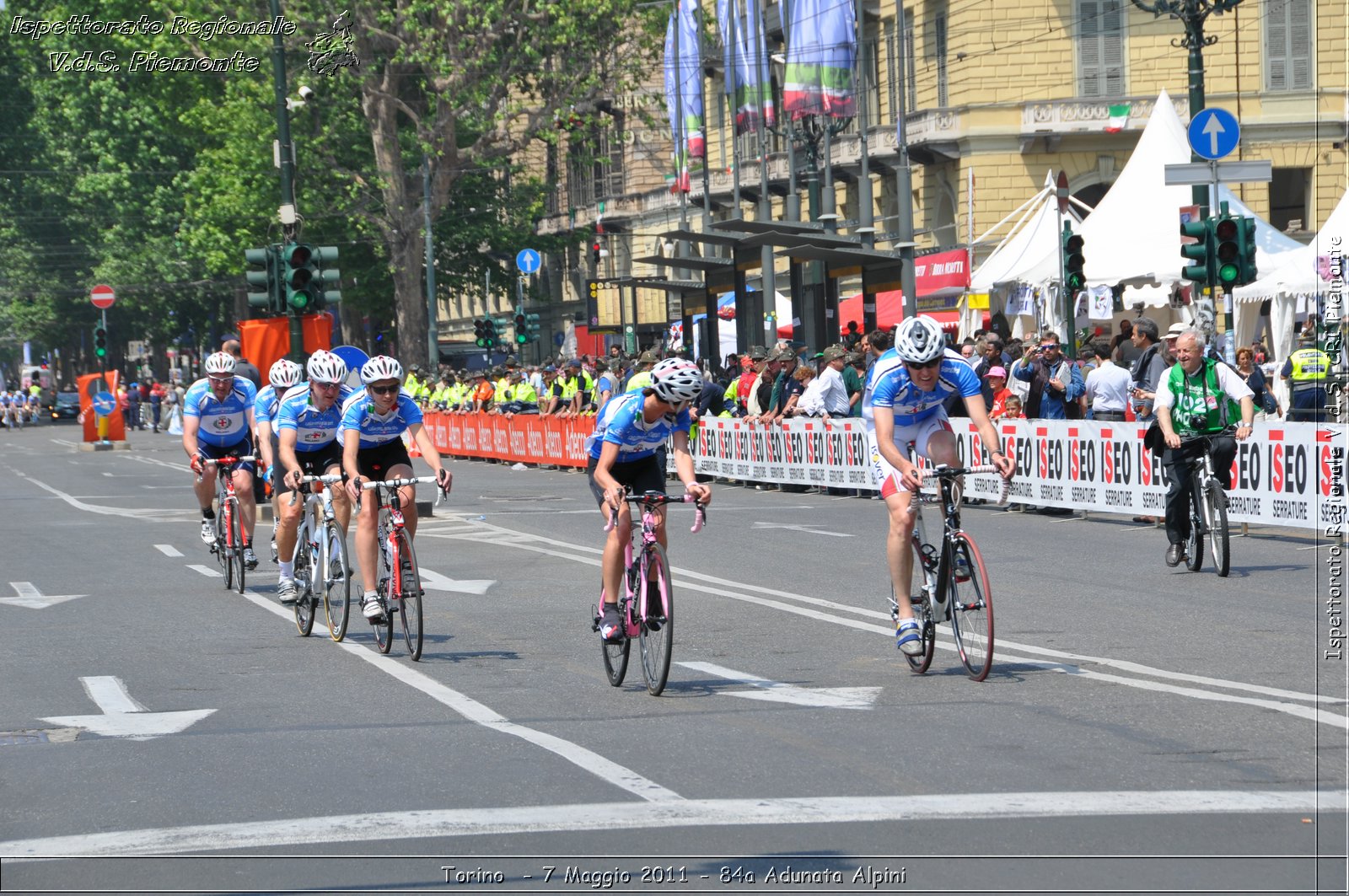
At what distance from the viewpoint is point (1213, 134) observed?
67.1 ft

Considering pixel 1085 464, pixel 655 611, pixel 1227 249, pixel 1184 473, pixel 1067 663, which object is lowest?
pixel 1067 663

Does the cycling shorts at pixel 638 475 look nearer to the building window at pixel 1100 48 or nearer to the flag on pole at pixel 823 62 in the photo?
the flag on pole at pixel 823 62

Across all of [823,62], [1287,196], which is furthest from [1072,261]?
[1287,196]

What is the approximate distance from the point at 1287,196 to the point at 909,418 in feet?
137

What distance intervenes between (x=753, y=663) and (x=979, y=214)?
1581 inches

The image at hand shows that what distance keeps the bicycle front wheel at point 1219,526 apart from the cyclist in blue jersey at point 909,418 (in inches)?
199

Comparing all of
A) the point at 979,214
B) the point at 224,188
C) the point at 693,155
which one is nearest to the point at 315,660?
the point at 693,155

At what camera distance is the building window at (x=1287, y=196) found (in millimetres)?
49156

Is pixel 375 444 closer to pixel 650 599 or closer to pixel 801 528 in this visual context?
pixel 650 599

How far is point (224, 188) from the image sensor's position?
57.2 metres

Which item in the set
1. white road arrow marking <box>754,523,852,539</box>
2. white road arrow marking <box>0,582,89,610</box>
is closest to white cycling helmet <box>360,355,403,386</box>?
white road arrow marking <box>0,582,89,610</box>

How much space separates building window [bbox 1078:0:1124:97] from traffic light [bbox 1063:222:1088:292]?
2364 cm

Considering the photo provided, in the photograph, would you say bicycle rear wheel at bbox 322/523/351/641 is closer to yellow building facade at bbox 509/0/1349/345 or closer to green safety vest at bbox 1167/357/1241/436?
green safety vest at bbox 1167/357/1241/436

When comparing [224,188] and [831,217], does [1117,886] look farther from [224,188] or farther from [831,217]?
[224,188]
